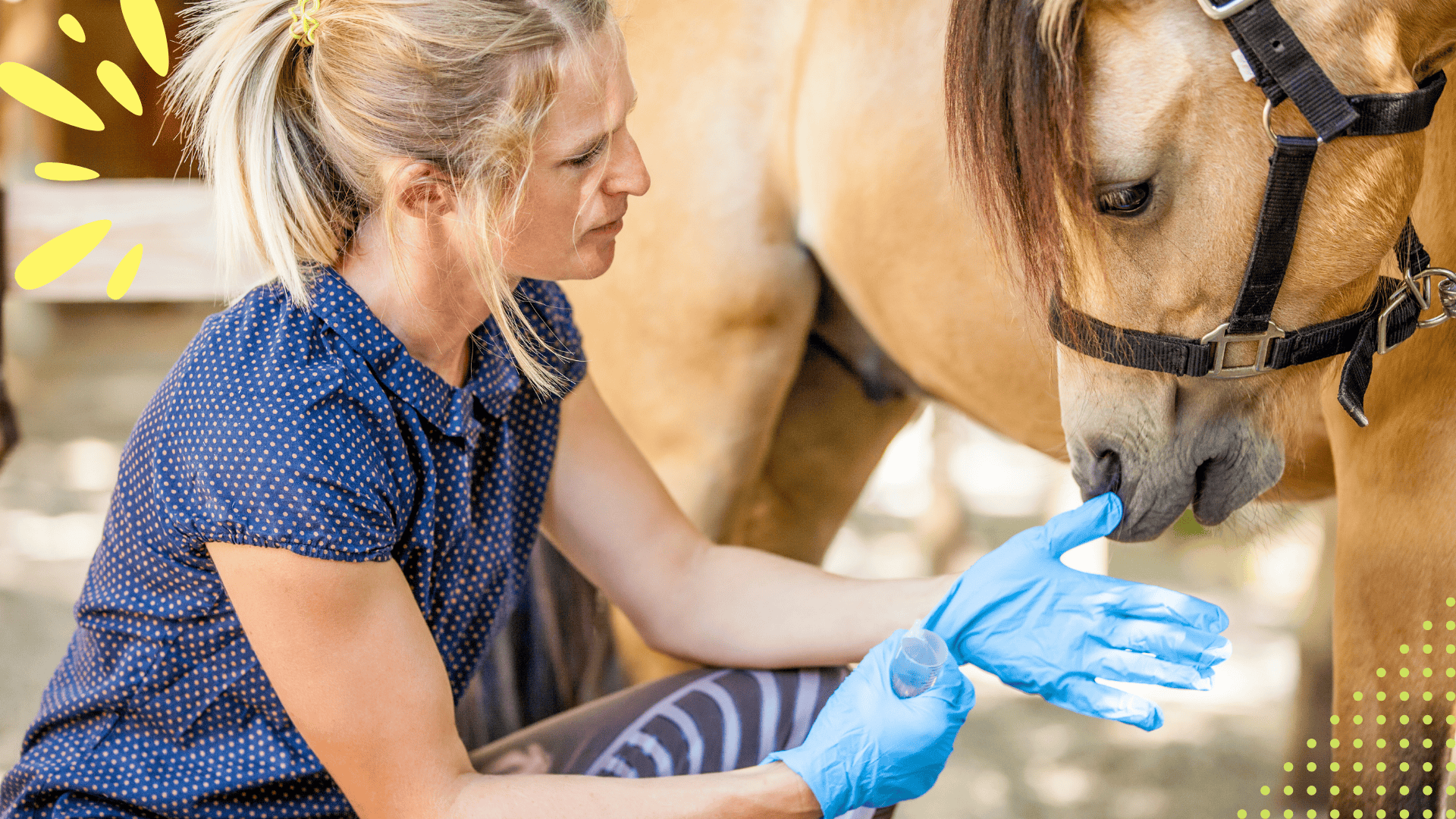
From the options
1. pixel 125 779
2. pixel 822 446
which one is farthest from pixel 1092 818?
pixel 125 779

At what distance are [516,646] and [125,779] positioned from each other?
629 mm

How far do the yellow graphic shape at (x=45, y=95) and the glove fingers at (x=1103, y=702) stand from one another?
0.90 m

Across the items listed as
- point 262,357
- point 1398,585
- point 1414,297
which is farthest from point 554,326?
point 1398,585

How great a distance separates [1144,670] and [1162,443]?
0.61 feet

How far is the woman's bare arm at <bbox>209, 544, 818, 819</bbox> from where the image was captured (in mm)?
743

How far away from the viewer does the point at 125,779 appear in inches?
32.6

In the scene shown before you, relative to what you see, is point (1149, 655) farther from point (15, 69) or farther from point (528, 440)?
point (15, 69)

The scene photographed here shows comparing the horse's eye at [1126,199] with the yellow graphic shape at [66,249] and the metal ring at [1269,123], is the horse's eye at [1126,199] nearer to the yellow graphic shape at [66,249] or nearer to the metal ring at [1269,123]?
the metal ring at [1269,123]

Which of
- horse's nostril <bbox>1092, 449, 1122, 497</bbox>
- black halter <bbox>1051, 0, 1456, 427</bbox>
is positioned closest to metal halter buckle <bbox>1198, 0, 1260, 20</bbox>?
black halter <bbox>1051, 0, 1456, 427</bbox>

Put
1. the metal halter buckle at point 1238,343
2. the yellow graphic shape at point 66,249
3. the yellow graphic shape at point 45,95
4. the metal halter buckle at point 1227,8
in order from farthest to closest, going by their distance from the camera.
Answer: the yellow graphic shape at point 66,249 < the yellow graphic shape at point 45,95 < the metal halter buckle at point 1238,343 < the metal halter buckle at point 1227,8

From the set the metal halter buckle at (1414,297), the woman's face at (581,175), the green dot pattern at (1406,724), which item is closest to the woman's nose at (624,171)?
the woman's face at (581,175)

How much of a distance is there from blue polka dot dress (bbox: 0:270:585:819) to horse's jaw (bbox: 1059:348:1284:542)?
49 centimetres

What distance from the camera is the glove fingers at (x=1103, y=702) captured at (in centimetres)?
84

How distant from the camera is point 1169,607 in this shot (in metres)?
0.86
